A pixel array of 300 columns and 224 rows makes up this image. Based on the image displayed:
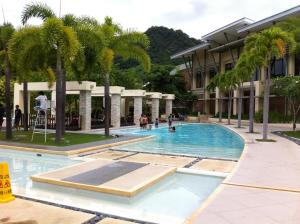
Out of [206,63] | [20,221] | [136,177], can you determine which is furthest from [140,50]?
[206,63]

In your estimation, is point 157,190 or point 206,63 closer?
point 157,190

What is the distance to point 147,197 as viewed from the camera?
6699mm

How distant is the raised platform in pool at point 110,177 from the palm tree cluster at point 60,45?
17.6ft

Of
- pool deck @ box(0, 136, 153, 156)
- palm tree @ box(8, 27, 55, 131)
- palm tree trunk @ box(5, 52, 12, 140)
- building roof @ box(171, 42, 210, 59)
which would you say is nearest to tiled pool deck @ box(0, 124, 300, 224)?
pool deck @ box(0, 136, 153, 156)

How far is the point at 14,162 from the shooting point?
33.9ft

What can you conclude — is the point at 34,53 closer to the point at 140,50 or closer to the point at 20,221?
the point at 140,50

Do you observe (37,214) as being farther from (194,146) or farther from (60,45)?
(194,146)

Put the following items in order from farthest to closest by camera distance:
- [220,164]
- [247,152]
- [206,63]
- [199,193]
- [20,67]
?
1. [206,63]
2. [20,67]
3. [247,152]
4. [220,164]
5. [199,193]

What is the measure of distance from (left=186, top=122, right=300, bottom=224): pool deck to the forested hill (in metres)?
50.6

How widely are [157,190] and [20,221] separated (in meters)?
3.21

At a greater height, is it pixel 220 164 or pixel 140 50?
pixel 140 50

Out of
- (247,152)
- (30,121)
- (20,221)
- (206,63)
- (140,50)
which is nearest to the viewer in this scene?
(20,221)

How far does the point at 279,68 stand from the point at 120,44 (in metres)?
23.8

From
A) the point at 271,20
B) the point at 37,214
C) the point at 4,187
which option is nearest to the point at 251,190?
the point at 37,214
